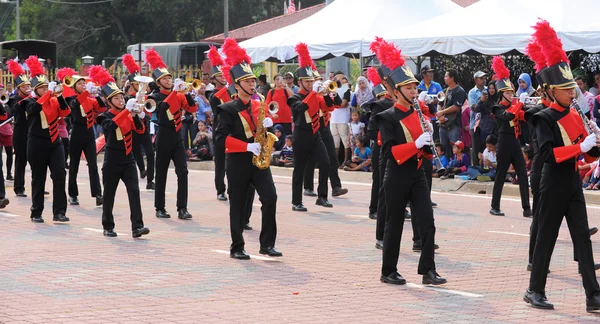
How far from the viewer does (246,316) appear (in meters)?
8.48

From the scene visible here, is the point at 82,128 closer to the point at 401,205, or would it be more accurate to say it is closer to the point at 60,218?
the point at 60,218

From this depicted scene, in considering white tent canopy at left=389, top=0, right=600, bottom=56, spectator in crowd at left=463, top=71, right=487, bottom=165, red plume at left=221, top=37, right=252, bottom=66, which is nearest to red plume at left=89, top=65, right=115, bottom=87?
red plume at left=221, top=37, right=252, bottom=66

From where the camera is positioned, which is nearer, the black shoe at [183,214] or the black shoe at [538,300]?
the black shoe at [538,300]

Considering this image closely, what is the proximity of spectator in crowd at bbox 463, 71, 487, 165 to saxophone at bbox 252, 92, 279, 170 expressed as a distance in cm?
836

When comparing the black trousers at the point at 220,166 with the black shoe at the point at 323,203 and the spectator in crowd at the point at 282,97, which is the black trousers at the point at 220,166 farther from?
the spectator in crowd at the point at 282,97

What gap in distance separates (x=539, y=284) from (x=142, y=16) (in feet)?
177

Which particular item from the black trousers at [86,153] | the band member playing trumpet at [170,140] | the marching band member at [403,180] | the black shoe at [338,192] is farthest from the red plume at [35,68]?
the marching band member at [403,180]

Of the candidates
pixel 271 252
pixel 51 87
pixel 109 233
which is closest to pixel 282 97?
pixel 51 87

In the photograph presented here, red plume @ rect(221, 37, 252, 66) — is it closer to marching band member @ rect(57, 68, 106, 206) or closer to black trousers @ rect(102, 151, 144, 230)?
black trousers @ rect(102, 151, 144, 230)

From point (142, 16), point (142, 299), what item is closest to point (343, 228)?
point (142, 299)

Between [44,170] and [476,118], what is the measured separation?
827 centimetres

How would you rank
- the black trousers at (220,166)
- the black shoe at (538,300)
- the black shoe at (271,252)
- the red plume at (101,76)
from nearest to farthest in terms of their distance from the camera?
the black shoe at (538,300)
the black shoe at (271,252)
the red plume at (101,76)
the black trousers at (220,166)

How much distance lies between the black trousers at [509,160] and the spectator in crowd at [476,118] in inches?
162

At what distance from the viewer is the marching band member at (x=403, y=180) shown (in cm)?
975
